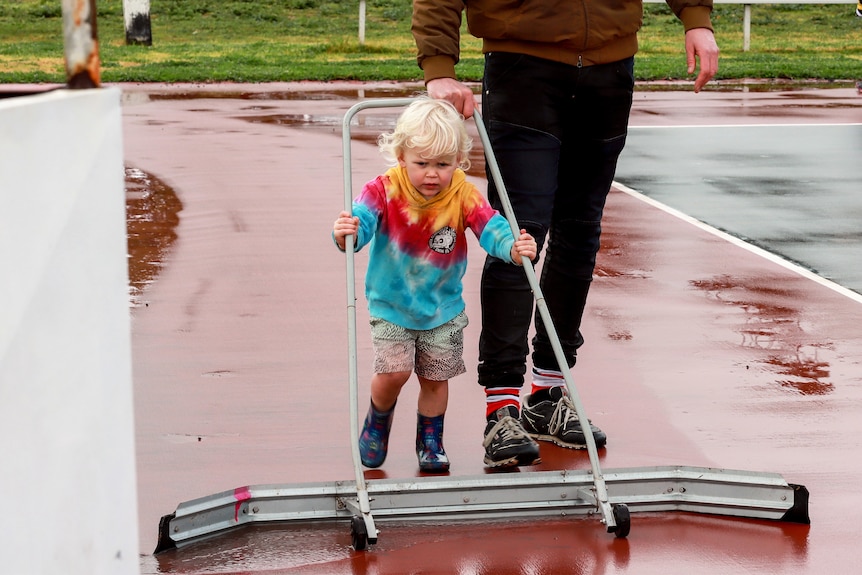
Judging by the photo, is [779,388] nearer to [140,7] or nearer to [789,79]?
[789,79]

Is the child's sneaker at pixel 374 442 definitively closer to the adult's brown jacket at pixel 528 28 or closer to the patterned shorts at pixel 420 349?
the patterned shorts at pixel 420 349

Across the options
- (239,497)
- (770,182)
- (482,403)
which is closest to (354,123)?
(770,182)

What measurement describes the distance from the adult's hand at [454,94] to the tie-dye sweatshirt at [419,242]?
8.9 inches

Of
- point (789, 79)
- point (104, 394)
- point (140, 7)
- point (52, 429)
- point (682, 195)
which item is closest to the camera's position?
point (52, 429)

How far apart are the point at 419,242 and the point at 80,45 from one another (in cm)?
191

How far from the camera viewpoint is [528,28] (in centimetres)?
452

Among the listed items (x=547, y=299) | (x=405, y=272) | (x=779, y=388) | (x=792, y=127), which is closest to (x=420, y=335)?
(x=405, y=272)

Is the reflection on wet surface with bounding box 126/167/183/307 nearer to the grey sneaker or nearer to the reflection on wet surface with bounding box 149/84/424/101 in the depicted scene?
the grey sneaker

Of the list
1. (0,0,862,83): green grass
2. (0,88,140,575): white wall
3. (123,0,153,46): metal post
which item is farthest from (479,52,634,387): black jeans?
(123,0,153,46): metal post

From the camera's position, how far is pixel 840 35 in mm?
30312

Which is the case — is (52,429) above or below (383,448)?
above

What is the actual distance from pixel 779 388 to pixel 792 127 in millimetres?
10293

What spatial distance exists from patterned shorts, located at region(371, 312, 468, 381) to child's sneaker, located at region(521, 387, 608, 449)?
0.55 meters

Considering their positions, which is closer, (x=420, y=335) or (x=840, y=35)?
(x=420, y=335)
